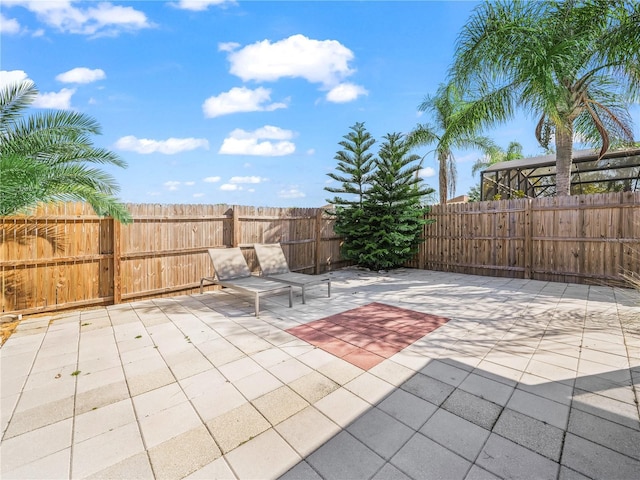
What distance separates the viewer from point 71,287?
4.82 meters

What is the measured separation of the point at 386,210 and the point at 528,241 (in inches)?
A: 148

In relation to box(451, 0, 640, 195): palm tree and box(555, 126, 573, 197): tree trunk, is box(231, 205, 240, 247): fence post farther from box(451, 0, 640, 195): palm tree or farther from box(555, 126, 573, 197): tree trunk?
box(555, 126, 573, 197): tree trunk

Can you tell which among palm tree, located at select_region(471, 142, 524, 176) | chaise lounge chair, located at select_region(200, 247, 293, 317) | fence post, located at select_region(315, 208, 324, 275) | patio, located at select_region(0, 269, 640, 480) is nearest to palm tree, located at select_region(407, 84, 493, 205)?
fence post, located at select_region(315, 208, 324, 275)

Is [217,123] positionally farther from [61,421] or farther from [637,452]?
[637,452]

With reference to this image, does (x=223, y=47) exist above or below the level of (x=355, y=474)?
above

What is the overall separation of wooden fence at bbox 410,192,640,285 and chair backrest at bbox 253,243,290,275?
5225mm

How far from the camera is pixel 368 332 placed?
3.85 metres

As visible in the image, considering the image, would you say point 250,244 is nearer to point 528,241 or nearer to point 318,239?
point 318,239

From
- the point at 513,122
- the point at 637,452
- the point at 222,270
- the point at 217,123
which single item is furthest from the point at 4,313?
the point at 513,122

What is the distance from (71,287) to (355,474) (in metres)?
5.46

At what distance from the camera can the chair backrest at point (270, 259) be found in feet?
20.3

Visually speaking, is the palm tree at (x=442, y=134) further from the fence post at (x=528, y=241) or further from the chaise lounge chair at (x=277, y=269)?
the chaise lounge chair at (x=277, y=269)

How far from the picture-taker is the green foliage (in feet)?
27.8

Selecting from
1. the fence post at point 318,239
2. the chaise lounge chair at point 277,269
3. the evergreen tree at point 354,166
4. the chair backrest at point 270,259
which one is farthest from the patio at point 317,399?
the evergreen tree at point 354,166
